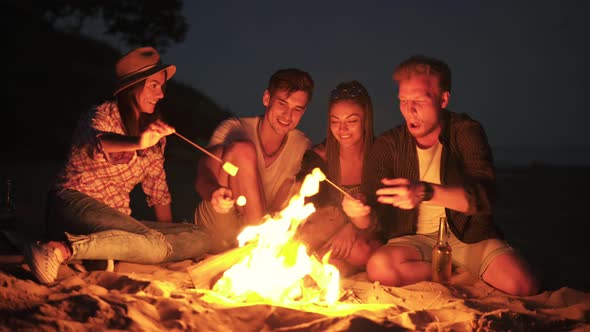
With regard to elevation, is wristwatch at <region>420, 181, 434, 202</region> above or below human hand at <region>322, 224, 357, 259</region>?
above

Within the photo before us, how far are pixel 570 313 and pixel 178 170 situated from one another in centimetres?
1097

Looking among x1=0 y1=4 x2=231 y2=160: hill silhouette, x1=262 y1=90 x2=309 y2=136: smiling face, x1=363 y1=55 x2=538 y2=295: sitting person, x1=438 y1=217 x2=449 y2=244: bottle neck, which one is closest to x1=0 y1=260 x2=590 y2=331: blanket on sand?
x1=363 y1=55 x2=538 y2=295: sitting person

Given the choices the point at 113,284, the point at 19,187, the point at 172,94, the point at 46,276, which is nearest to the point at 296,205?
the point at 113,284

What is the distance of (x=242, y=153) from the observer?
4.87 metres

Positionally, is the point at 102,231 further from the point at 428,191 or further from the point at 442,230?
the point at 442,230

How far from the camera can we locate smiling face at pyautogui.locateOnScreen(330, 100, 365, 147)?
4688 mm

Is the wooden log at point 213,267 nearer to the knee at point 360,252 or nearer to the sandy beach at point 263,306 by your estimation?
the sandy beach at point 263,306

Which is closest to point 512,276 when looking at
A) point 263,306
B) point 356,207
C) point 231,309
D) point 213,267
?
point 356,207

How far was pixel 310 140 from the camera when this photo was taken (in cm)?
556

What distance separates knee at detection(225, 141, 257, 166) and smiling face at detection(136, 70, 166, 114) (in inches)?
30.7

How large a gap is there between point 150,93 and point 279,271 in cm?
195

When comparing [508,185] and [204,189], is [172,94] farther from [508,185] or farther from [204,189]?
[204,189]

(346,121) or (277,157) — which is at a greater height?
(346,121)

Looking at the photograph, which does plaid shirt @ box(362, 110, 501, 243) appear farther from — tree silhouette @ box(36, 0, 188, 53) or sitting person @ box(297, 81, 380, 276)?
tree silhouette @ box(36, 0, 188, 53)
